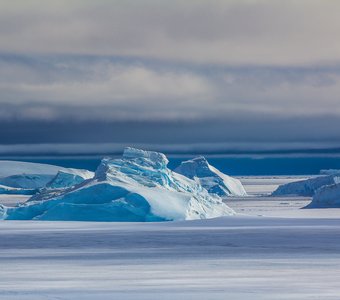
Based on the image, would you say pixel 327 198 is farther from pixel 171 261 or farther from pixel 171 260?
pixel 171 261

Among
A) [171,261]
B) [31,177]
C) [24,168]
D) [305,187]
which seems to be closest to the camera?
[171,261]

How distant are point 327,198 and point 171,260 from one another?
30511mm

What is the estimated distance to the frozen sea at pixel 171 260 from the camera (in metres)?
A: 16.6

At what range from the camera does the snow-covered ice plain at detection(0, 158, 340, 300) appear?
16609 mm

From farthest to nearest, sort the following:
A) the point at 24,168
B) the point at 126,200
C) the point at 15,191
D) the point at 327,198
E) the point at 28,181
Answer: the point at 24,168 → the point at 28,181 → the point at 15,191 → the point at 327,198 → the point at 126,200

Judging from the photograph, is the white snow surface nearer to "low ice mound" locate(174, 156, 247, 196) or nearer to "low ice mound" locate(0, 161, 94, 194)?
"low ice mound" locate(0, 161, 94, 194)

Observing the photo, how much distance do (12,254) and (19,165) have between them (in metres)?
88.5

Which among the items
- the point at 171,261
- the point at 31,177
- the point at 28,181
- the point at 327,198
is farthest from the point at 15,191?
the point at 171,261

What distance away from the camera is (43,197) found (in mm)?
45750

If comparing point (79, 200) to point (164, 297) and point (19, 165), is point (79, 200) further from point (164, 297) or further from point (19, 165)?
point (19, 165)

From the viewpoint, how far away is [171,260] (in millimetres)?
22938

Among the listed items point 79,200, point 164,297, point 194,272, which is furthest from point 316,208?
point 164,297

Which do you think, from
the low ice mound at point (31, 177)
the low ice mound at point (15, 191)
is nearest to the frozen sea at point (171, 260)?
the low ice mound at point (31, 177)

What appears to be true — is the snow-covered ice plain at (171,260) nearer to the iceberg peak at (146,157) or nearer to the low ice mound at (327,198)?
the iceberg peak at (146,157)
